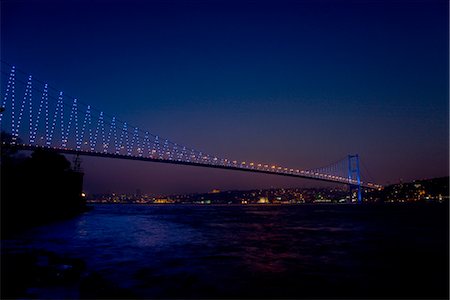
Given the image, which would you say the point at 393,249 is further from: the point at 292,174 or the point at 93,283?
the point at 292,174

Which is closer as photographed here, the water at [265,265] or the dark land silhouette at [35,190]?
the water at [265,265]

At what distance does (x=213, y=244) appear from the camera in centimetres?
1581

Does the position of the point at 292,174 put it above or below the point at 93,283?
above

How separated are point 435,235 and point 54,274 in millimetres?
19969

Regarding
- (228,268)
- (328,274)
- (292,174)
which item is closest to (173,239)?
(228,268)

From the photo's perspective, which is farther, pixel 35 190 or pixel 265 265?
pixel 35 190

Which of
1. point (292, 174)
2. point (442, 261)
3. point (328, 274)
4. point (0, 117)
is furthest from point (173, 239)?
point (292, 174)

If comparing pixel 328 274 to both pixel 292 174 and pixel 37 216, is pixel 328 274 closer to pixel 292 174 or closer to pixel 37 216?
pixel 37 216

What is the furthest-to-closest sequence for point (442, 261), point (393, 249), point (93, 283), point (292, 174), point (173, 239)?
1. point (292, 174)
2. point (173, 239)
3. point (393, 249)
4. point (442, 261)
5. point (93, 283)

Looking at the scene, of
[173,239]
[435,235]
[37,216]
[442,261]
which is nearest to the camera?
[442,261]

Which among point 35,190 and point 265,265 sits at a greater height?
point 35,190

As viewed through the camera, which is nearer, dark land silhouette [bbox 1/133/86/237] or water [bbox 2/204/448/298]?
water [bbox 2/204/448/298]

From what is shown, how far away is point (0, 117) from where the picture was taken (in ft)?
96.1

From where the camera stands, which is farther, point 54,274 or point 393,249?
point 393,249
